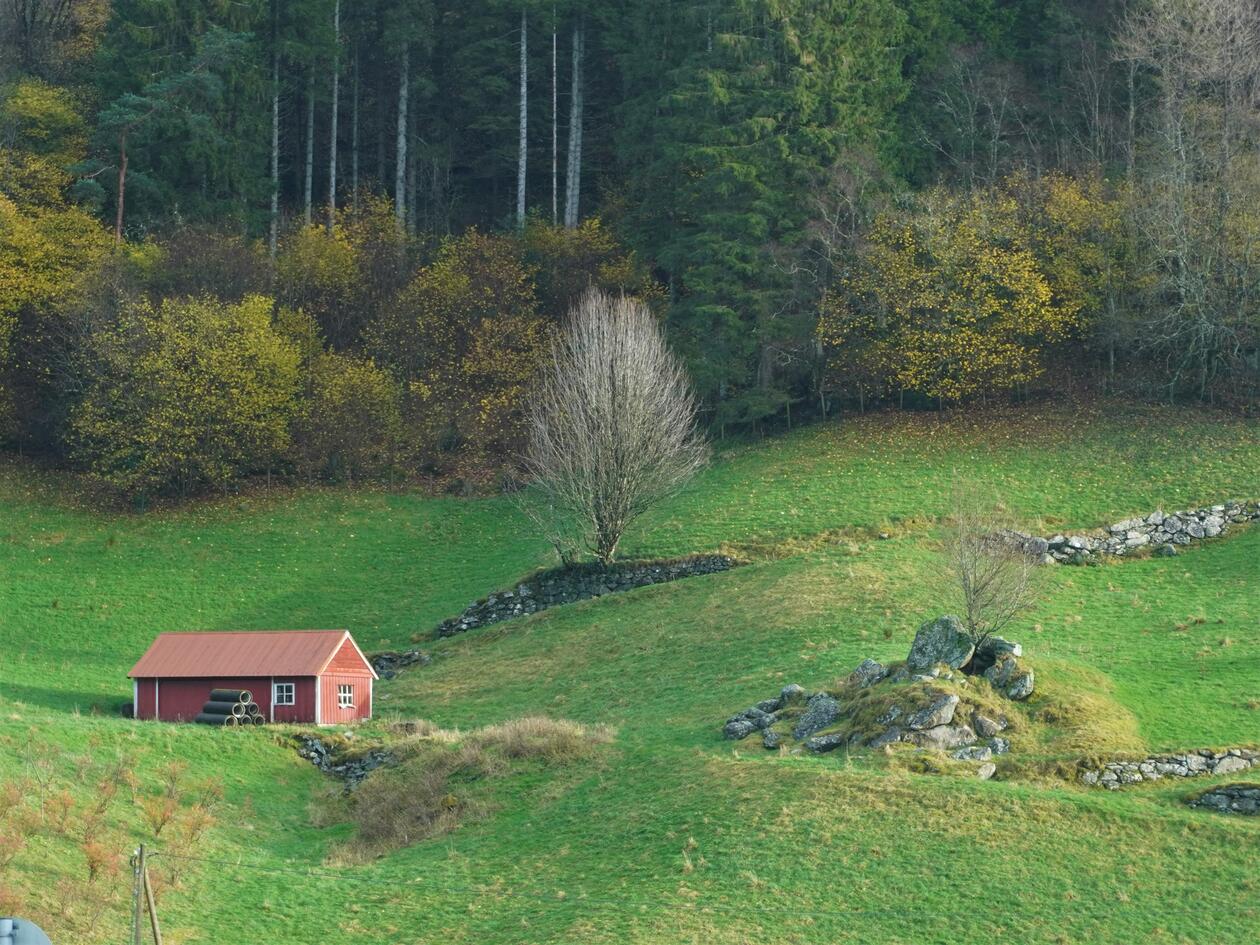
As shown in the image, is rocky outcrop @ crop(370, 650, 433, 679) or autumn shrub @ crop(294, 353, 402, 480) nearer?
rocky outcrop @ crop(370, 650, 433, 679)

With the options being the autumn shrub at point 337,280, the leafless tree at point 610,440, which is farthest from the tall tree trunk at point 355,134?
the leafless tree at point 610,440

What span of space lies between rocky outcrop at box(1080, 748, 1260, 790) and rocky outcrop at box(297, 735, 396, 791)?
17.1 metres

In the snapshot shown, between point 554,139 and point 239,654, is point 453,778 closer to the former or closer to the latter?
point 239,654

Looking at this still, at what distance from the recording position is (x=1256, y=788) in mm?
32281

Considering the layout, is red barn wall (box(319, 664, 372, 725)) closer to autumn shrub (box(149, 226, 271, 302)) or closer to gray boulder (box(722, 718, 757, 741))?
gray boulder (box(722, 718, 757, 741))

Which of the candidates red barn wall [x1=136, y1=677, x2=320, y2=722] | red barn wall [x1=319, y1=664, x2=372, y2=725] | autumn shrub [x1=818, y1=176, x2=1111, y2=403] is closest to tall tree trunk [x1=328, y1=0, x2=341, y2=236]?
autumn shrub [x1=818, y1=176, x2=1111, y2=403]

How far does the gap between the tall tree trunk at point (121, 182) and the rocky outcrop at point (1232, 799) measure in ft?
180

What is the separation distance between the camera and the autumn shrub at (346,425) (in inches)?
2650

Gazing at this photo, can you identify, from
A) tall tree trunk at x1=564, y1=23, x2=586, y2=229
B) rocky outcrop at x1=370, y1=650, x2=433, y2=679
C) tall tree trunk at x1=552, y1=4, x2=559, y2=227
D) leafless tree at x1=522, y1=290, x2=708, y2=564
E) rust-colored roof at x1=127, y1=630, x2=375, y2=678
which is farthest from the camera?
tall tree trunk at x1=552, y1=4, x2=559, y2=227

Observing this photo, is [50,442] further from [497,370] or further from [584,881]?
[584,881]

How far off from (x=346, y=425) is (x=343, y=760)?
2838cm

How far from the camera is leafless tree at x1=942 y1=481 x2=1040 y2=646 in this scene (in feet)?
126

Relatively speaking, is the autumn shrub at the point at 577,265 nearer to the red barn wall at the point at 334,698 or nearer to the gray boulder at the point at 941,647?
the red barn wall at the point at 334,698

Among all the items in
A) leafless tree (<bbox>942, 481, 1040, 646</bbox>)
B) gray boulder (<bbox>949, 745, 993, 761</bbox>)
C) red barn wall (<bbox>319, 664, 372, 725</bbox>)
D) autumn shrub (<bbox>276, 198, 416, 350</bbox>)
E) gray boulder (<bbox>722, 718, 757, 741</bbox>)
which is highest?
autumn shrub (<bbox>276, 198, 416, 350</bbox>)
